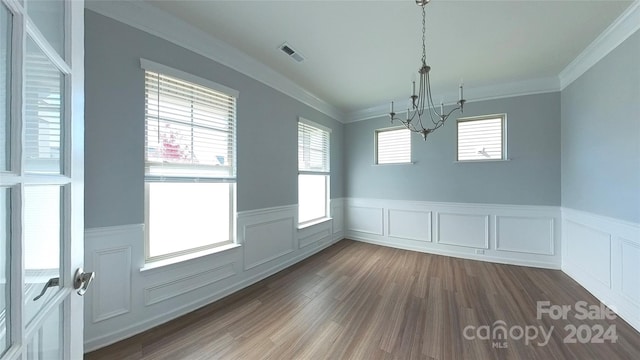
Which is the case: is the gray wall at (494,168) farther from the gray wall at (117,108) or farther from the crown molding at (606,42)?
the gray wall at (117,108)

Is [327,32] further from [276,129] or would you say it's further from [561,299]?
[561,299]

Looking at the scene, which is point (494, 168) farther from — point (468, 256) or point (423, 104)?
point (423, 104)

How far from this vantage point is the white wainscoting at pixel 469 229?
333cm

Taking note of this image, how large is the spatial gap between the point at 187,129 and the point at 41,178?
67.2 inches

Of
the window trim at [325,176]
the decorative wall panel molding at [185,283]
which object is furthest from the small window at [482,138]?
the decorative wall panel molding at [185,283]

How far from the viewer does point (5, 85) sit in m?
0.52

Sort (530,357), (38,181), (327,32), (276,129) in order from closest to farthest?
(38,181) < (530,357) < (327,32) < (276,129)

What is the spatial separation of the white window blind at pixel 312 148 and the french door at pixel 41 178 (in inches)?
115

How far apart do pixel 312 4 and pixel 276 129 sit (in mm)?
1573

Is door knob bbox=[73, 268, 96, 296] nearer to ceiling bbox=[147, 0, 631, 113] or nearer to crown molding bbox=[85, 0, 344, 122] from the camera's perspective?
crown molding bbox=[85, 0, 344, 122]

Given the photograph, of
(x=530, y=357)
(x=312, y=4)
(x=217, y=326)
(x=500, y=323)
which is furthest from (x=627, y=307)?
(x=312, y=4)

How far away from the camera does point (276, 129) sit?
315cm

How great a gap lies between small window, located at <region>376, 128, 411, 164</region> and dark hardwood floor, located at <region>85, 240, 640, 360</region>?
215 cm

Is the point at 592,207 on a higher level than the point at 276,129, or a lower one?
lower
